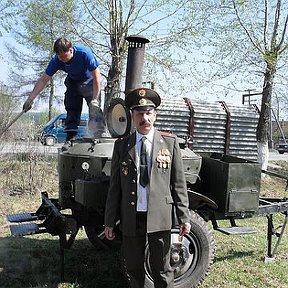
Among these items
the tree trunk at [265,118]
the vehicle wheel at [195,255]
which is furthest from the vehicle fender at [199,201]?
the tree trunk at [265,118]

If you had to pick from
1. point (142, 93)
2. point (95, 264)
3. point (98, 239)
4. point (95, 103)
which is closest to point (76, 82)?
point (95, 103)

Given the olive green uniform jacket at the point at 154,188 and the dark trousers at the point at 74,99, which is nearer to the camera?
the olive green uniform jacket at the point at 154,188

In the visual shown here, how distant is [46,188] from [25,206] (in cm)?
150

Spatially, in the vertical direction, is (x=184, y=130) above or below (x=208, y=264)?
above

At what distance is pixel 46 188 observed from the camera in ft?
32.2

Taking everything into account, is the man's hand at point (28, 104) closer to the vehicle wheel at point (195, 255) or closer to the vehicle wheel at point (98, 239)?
the vehicle wheel at point (98, 239)

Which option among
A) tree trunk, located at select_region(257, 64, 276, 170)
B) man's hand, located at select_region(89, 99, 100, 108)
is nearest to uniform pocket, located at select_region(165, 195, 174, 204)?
man's hand, located at select_region(89, 99, 100, 108)

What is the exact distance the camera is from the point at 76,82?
584 centimetres

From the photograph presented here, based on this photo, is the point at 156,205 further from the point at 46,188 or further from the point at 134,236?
the point at 46,188

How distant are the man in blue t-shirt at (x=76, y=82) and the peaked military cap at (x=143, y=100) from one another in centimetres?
158

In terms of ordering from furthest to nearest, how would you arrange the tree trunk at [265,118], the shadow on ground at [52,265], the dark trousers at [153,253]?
the tree trunk at [265,118], the shadow on ground at [52,265], the dark trousers at [153,253]

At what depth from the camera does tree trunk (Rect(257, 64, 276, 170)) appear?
13.4 meters

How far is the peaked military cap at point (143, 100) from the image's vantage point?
3529mm

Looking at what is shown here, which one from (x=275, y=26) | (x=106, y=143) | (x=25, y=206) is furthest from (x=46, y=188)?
(x=275, y=26)
